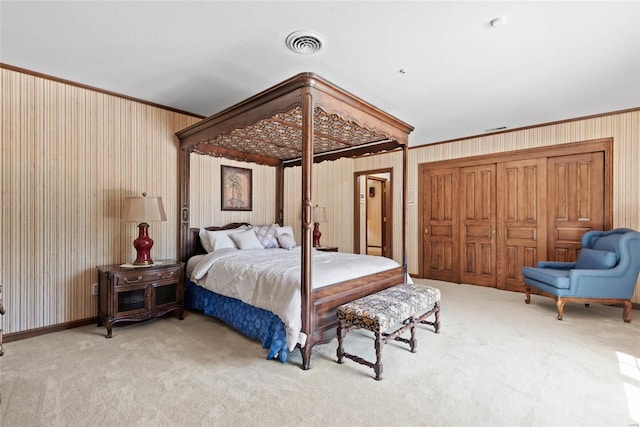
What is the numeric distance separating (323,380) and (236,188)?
10.6 ft

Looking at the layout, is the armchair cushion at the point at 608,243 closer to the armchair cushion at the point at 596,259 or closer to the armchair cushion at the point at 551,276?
the armchair cushion at the point at 596,259

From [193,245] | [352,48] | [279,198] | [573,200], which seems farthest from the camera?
[279,198]

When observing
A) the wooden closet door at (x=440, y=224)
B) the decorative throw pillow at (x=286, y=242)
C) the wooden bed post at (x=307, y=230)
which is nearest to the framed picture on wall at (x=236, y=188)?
the decorative throw pillow at (x=286, y=242)

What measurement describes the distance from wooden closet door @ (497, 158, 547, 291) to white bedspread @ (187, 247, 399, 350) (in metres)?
2.65

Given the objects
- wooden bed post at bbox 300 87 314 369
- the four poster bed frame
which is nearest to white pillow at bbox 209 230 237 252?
the four poster bed frame

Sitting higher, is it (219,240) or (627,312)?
(219,240)

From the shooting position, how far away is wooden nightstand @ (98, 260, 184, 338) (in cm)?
299

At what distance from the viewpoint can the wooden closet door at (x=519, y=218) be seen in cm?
462

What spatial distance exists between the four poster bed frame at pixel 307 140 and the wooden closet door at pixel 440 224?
213 centimetres

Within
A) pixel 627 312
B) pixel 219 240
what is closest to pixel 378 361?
pixel 219 240

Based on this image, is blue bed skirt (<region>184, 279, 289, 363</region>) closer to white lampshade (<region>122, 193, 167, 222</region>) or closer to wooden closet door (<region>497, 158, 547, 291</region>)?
white lampshade (<region>122, 193, 167, 222</region>)

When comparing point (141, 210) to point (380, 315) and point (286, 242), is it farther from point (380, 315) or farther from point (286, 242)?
point (380, 315)

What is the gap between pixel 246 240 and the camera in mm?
4086

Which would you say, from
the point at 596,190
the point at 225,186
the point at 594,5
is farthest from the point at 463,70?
the point at 225,186
